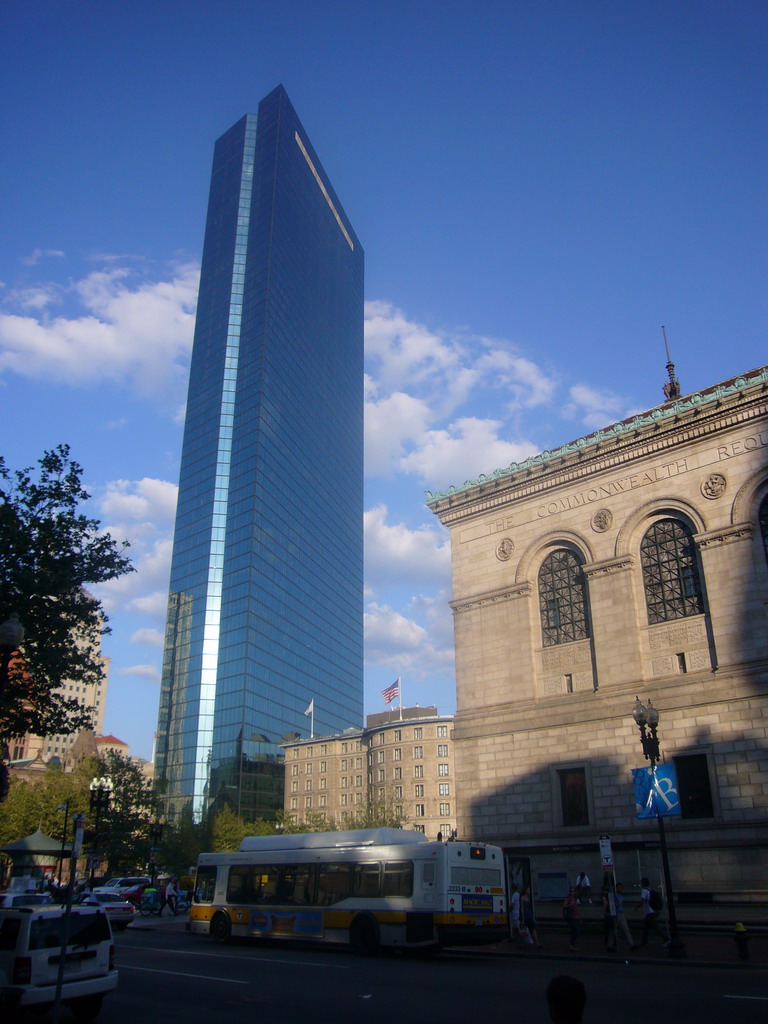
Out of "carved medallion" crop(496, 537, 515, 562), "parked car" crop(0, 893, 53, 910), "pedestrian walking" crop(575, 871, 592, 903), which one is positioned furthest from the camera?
"carved medallion" crop(496, 537, 515, 562)

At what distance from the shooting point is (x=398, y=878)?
21250 millimetres

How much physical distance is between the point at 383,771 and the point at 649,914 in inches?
3221

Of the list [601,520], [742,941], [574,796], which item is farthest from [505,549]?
[742,941]

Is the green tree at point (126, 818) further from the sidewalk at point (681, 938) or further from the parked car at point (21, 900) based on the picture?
the sidewalk at point (681, 938)

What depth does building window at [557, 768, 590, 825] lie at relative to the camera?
31203 millimetres

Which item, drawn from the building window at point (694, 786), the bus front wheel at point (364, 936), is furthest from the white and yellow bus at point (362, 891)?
the building window at point (694, 786)

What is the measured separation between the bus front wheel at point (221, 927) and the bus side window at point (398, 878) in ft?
23.2

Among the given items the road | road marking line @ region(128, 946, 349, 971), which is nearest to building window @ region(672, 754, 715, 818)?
the road

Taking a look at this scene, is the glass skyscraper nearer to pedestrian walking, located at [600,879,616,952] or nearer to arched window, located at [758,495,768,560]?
arched window, located at [758,495,768,560]

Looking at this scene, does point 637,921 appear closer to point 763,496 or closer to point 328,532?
point 763,496

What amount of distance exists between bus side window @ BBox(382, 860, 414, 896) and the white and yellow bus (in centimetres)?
3

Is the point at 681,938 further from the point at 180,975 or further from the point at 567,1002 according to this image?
the point at 567,1002

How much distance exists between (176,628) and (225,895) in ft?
270

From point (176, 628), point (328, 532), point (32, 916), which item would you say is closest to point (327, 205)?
point (328, 532)
